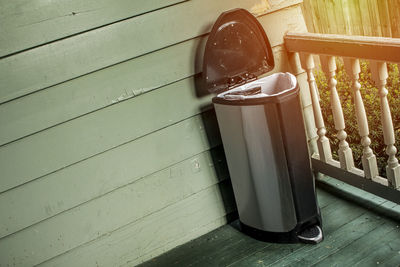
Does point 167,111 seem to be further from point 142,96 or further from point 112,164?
point 112,164

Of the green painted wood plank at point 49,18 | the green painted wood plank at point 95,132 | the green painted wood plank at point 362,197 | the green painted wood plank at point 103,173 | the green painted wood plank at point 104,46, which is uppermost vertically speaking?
the green painted wood plank at point 49,18

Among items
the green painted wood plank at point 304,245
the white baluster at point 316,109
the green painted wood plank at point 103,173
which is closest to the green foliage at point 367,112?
the white baluster at point 316,109

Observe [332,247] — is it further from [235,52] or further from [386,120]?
[235,52]

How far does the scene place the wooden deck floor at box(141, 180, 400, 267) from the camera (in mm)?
1983

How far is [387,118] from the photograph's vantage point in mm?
1967

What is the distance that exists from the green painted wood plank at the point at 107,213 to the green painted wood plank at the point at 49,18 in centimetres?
85

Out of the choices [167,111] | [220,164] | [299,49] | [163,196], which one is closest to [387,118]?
[299,49]

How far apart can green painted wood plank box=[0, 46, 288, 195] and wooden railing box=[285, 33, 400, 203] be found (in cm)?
62

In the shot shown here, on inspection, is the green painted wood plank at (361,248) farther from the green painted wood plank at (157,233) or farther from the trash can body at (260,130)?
the green painted wood plank at (157,233)

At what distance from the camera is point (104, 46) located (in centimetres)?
193

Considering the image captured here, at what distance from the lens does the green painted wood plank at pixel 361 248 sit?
1967 millimetres

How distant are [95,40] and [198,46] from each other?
1.74 ft

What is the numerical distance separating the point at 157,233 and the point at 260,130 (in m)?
0.89

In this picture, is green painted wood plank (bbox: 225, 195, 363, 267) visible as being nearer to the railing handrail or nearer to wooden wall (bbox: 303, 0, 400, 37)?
the railing handrail
